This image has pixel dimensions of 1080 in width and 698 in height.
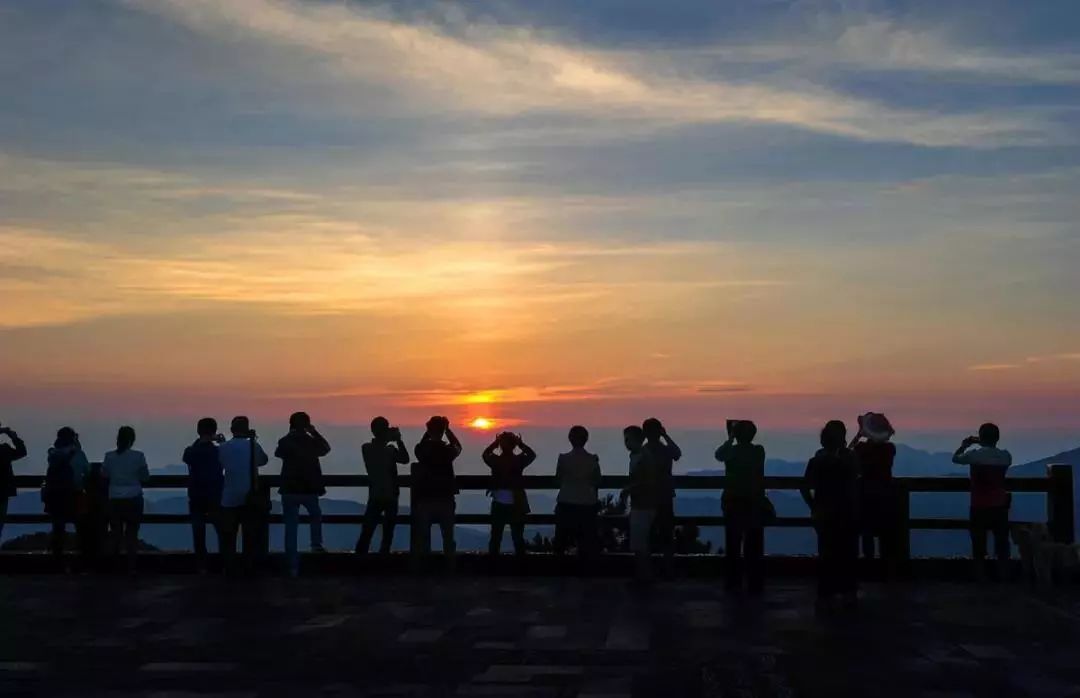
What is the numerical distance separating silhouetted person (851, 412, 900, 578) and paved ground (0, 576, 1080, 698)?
98cm

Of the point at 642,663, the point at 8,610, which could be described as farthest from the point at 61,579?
the point at 642,663

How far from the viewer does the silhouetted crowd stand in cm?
A: 1902

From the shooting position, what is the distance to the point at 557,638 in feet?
47.3

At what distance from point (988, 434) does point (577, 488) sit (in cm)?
495

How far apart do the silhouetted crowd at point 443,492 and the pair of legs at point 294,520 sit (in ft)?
0.07

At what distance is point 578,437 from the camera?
20.3 metres

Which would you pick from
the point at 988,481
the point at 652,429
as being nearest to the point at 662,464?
the point at 652,429

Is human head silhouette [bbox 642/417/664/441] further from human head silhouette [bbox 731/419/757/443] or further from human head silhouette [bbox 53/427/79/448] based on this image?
human head silhouette [bbox 53/427/79/448]

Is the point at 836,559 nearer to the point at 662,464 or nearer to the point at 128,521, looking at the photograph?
the point at 662,464

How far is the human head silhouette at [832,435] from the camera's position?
17.2 metres

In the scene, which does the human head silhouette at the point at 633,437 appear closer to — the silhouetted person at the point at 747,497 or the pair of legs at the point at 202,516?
the silhouetted person at the point at 747,497

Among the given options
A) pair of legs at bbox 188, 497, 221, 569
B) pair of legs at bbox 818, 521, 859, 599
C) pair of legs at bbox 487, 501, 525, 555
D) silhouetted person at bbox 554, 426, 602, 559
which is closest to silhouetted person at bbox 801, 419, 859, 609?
pair of legs at bbox 818, 521, 859, 599

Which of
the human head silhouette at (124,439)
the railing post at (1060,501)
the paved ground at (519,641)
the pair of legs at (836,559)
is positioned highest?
the human head silhouette at (124,439)

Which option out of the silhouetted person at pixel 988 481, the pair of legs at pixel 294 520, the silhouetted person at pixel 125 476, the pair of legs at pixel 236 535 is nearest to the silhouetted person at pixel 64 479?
the silhouetted person at pixel 125 476
